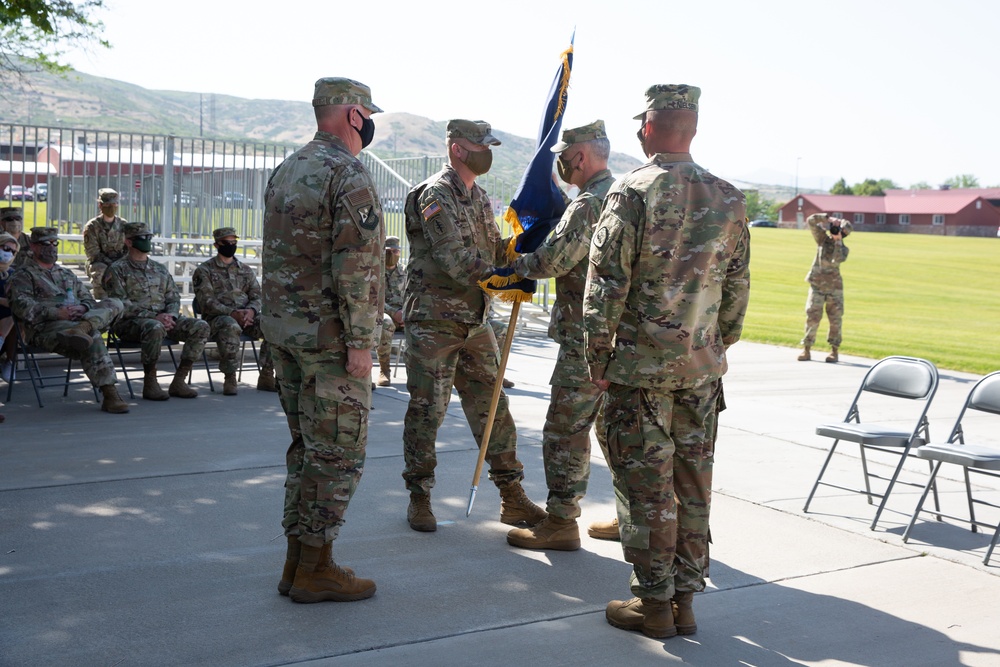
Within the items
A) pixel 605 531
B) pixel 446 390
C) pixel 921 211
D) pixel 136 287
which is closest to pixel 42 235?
pixel 136 287

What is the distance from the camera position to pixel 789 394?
11875mm

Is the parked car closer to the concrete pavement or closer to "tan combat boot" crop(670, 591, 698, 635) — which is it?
the concrete pavement

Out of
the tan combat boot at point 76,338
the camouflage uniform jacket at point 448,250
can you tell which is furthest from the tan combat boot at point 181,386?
the camouflage uniform jacket at point 448,250

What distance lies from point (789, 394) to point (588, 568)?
7198 mm

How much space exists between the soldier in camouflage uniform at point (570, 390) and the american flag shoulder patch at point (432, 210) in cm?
52

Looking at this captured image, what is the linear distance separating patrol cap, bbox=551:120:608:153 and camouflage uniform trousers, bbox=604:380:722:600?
64.2 inches

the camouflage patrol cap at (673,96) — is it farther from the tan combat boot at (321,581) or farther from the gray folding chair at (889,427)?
the gray folding chair at (889,427)

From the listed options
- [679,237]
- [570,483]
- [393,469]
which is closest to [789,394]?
[393,469]

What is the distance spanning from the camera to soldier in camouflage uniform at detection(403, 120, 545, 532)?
5586mm

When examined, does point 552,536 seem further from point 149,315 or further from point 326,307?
point 149,315

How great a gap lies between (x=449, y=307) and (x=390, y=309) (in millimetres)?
6276

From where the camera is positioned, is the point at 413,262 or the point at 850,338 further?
the point at 850,338

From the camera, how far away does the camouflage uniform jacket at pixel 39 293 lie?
A: 9258mm

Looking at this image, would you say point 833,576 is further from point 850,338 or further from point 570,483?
point 850,338
